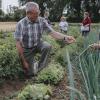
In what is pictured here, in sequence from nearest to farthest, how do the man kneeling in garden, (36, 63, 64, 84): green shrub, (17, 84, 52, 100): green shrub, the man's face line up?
(17, 84, 52, 100): green shrub
(36, 63, 64, 84): green shrub
the man's face
the man kneeling in garden

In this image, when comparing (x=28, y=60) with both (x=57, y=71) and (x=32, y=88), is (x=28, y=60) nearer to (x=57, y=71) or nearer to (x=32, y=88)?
(x=57, y=71)

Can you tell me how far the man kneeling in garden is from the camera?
7.83 m

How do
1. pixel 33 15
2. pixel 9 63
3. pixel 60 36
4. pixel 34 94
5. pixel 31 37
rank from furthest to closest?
pixel 31 37 < pixel 9 63 < pixel 33 15 < pixel 60 36 < pixel 34 94

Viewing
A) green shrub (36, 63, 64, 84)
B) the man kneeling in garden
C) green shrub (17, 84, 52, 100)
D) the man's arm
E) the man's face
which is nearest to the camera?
green shrub (17, 84, 52, 100)

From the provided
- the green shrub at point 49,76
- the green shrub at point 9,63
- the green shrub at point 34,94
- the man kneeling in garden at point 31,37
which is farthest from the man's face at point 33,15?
the green shrub at point 34,94

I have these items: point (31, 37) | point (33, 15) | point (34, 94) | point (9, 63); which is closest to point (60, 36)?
point (33, 15)

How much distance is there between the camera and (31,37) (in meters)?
8.12

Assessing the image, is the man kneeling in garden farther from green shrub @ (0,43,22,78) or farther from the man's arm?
green shrub @ (0,43,22,78)

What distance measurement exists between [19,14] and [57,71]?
40.4 meters

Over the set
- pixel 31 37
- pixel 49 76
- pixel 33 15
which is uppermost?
pixel 33 15

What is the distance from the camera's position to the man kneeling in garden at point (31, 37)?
783cm

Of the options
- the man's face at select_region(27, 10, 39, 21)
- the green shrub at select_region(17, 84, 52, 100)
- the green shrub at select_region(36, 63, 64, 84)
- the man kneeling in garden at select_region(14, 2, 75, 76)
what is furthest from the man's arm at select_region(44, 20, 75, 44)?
the green shrub at select_region(17, 84, 52, 100)

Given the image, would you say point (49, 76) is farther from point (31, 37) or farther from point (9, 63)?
point (31, 37)

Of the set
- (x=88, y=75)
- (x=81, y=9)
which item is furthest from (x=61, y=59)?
(x=81, y=9)
